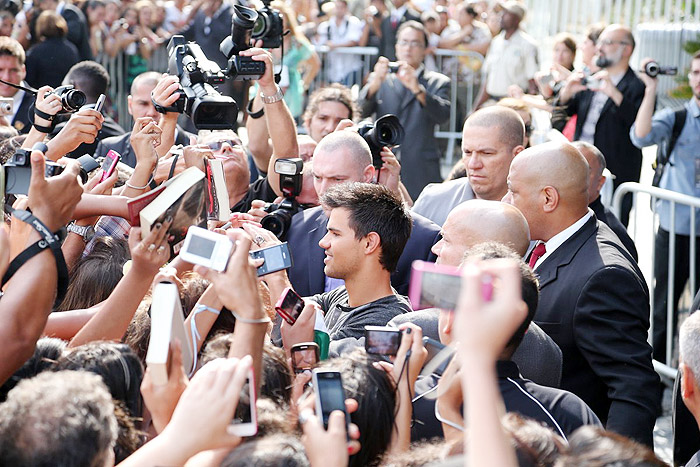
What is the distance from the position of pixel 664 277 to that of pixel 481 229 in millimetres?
2952

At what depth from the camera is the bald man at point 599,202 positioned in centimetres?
506

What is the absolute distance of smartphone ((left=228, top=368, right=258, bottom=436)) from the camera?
2160 millimetres

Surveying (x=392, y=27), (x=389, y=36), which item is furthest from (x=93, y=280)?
(x=392, y=27)

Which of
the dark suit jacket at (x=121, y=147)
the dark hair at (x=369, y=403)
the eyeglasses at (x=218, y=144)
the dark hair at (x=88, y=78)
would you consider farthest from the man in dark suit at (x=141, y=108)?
the dark hair at (x=369, y=403)

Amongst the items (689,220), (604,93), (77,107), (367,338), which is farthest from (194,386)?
(604,93)

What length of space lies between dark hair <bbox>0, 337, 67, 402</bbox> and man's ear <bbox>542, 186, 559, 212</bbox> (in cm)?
215

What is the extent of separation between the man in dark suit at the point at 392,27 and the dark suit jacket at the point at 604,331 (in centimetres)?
880

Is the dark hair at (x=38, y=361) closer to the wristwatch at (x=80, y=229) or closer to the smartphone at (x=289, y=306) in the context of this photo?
the smartphone at (x=289, y=306)

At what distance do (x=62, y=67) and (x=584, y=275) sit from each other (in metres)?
6.41

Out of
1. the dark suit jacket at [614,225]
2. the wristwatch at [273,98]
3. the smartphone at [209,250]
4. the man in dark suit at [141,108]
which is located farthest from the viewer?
the man in dark suit at [141,108]

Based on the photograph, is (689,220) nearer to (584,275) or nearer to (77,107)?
(584,275)

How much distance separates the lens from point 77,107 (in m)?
4.36

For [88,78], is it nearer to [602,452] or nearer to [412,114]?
[412,114]

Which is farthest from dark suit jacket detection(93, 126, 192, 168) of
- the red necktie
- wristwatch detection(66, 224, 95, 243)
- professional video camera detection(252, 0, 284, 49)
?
the red necktie
